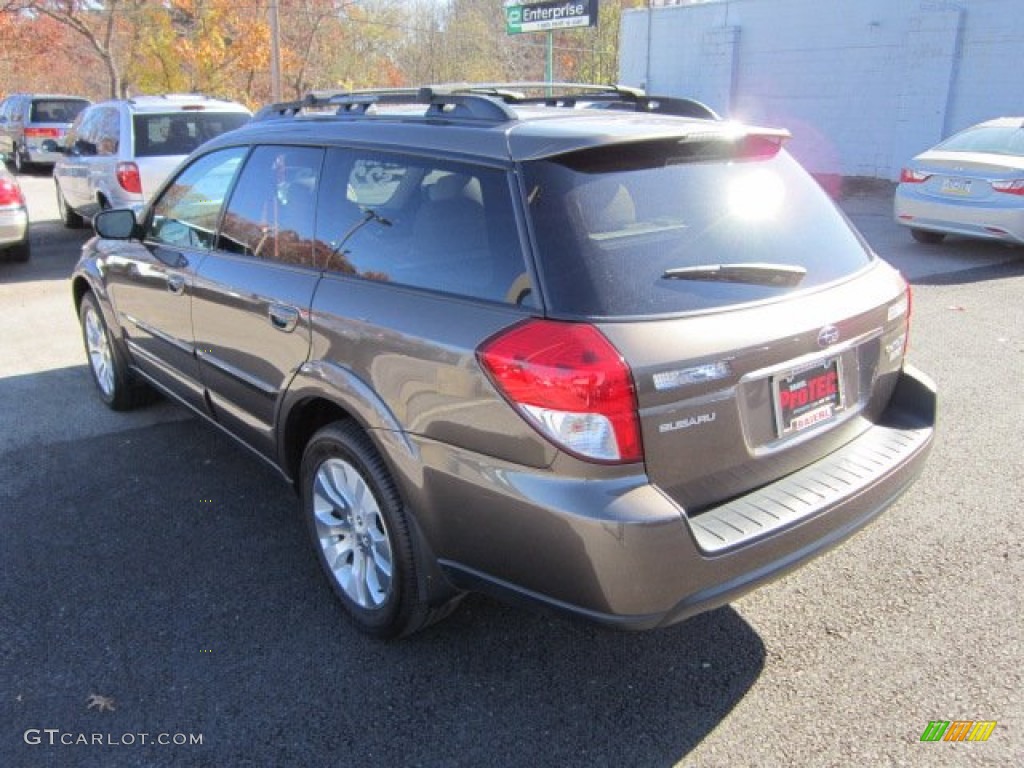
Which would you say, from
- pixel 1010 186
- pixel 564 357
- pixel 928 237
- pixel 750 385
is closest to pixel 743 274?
pixel 750 385

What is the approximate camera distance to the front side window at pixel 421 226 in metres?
2.48

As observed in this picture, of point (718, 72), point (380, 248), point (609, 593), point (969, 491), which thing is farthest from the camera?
point (718, 72)

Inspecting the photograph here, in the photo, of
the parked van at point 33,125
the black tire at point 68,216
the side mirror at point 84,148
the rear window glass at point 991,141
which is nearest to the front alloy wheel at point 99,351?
the side mirror at point 84,148

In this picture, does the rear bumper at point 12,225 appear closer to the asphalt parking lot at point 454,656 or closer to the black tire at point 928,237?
the asphalt parking lot at point 454,656

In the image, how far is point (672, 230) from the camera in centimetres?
259

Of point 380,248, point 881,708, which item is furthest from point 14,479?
point 881,708

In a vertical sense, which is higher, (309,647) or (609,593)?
(609,593)

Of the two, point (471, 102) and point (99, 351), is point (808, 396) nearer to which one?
point (471, 102)

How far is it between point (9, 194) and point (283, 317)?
7.99 meters

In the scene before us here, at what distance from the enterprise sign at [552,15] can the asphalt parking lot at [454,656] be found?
20.9 m

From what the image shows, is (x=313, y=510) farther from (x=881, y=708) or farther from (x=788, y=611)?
(x=881, y=708)

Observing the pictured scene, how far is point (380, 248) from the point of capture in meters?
2.90

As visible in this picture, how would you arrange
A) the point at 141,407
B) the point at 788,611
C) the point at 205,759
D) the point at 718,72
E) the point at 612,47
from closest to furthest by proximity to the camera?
the point at 205,759
the point at 788,611
the point at 141,407
the point at 718,72
the point at 612,47

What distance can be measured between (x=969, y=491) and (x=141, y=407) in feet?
15.4
